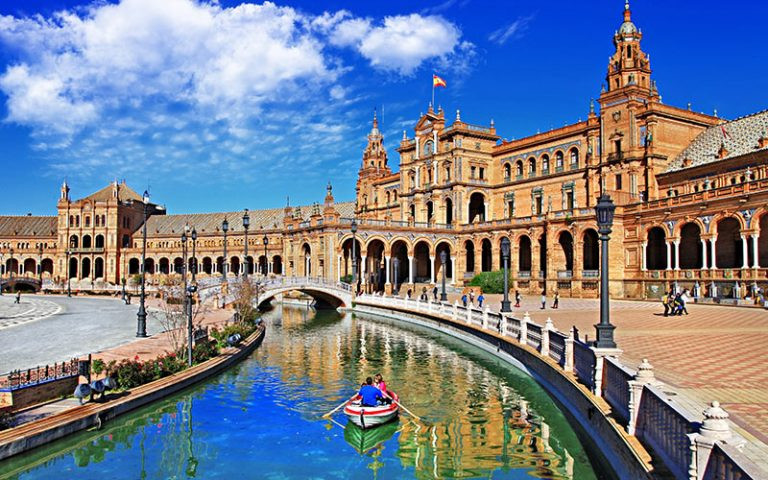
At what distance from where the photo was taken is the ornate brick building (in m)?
41.1

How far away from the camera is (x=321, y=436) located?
1409cm

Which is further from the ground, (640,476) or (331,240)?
(331,240)

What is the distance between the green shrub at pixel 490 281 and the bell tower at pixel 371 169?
98.7 ft

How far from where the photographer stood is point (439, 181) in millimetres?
67000

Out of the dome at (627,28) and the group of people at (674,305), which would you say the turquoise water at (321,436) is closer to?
the group of people at (674,305)

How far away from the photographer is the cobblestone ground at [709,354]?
10.1 meters

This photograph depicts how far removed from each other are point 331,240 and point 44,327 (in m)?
31.2

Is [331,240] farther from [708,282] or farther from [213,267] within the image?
[213,267]

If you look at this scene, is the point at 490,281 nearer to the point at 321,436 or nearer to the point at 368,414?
the point at 368,414

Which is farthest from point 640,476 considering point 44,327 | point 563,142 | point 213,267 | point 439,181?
point 213,267

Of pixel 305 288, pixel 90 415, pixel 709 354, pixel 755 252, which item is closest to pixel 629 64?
pixel 755 252

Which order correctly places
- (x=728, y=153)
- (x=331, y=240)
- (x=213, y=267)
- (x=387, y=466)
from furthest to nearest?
(x=213, y=267) → (x=331, y=240) → (x=728, y=153) → (x=387, y=466)

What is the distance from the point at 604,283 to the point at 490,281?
42.1 meters

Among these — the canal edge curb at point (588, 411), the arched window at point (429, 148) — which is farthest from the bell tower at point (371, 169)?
the canal edge curb at point (588, 411)
